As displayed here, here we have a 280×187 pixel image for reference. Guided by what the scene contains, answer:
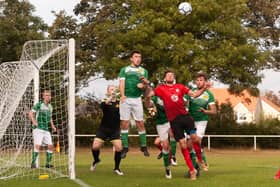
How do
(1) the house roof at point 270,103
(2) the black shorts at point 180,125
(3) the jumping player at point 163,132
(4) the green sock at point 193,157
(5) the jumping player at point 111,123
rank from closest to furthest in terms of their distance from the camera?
(2) the black shorts at point 180,125 → (3) the jumping player at point 163,132 → (4) the green sock at point 193,157 → (5) the jumping player at point 111,123 → (1) the house roof at point 270,103

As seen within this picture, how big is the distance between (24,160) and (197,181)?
7.97 metres

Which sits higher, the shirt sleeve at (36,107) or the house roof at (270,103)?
the house roof at (270,103)

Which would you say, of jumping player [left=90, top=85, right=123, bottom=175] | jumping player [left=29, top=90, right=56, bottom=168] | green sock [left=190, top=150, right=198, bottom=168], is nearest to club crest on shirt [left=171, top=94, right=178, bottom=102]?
green sock [left=190, top=150, right=198, bottom=168]

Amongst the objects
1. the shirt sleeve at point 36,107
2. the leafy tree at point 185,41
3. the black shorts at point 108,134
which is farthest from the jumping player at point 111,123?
the leafy tree at point 185,41

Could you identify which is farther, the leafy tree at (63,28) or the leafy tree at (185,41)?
the leafy tree at (63,28)

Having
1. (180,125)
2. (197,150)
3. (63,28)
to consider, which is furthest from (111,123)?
(63,28)

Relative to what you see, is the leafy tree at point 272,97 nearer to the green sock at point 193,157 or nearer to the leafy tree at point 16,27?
the leafy tree at point 16,27

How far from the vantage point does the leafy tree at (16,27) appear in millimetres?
42938

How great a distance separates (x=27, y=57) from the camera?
14.5m

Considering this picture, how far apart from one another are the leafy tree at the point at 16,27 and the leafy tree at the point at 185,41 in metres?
6.87

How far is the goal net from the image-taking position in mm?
13500

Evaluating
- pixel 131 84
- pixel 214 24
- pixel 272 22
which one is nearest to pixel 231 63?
pixel 214 24

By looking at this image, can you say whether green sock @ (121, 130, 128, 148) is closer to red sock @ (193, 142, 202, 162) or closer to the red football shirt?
red sock @ (193, 142, 202, 162)

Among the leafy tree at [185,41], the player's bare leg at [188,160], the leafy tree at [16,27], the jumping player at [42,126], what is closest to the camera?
the player's bare leg at [188,160]
